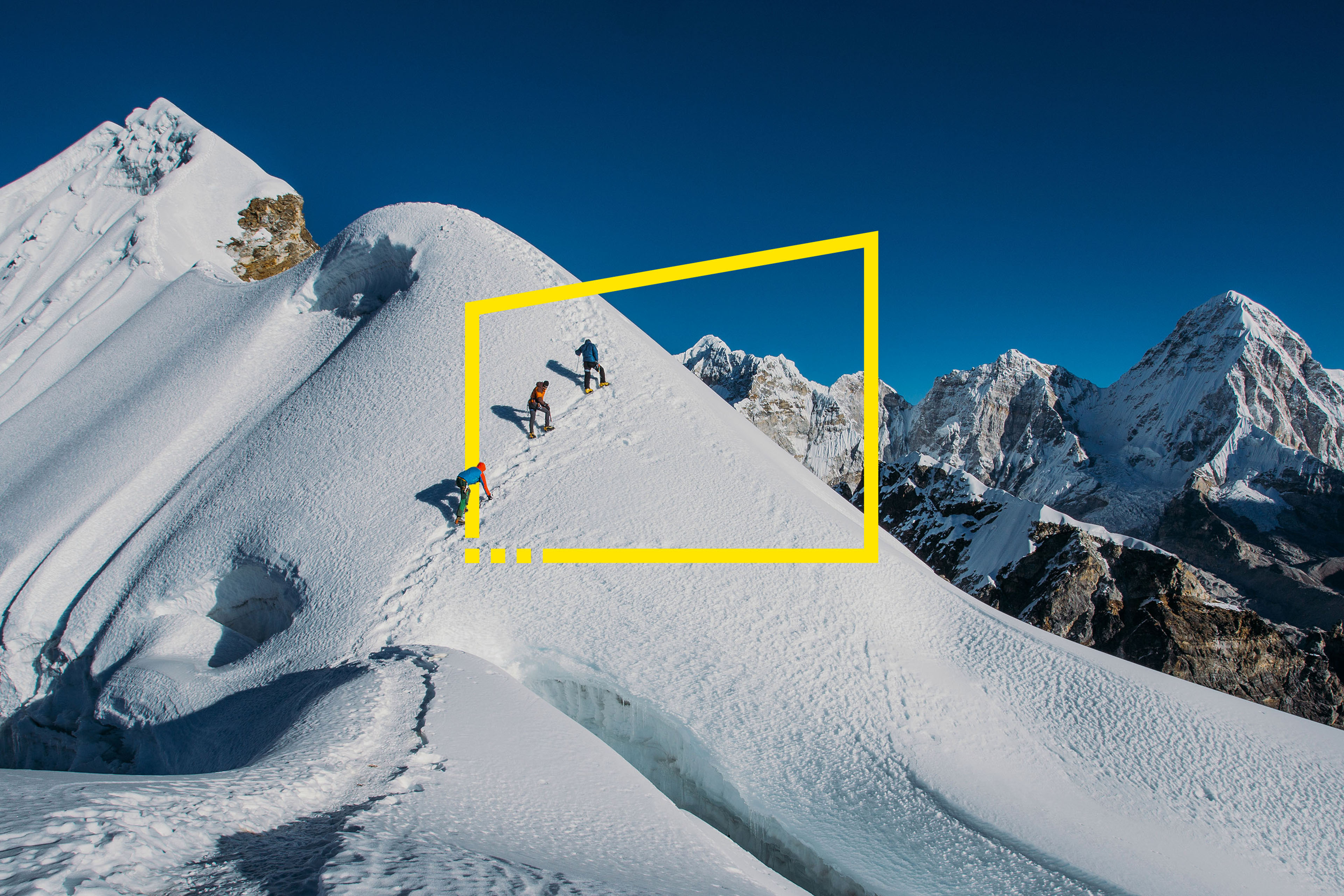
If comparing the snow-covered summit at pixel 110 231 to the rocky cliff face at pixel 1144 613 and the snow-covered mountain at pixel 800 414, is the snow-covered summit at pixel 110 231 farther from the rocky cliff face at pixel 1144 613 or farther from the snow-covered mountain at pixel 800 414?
the snow-covered mountain at pixel 800 414

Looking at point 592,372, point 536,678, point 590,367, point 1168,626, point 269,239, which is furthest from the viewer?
point 269,239

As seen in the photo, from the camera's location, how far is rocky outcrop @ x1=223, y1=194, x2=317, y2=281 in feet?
81.9

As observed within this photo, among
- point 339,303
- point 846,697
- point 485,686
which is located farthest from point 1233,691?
point 339,303

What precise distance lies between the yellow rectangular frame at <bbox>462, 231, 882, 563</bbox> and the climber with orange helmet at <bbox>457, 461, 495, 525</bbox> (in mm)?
110

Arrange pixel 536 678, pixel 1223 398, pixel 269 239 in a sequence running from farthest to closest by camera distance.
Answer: pixel 1223 398 < pixel 269 239 < pixel 536 678

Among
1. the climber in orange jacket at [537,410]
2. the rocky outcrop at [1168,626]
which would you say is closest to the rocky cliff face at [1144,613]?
the rocky outcrop at [1168,626]

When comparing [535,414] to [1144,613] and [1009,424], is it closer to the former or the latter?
[1144,613]

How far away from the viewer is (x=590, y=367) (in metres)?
11.9

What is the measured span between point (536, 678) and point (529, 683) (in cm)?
11

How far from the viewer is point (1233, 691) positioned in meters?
19.0

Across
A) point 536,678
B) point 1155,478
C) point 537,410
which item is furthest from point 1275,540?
point 536,678

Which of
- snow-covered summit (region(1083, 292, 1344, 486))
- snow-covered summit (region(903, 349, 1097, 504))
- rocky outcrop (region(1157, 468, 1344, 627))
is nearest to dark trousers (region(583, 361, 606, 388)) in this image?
rocky outcrop (region(1157, 468, 1344, 627))

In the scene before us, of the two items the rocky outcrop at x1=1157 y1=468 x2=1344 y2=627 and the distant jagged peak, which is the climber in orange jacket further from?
the distant jagged peak

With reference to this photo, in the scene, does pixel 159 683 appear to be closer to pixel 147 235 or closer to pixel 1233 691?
pixel 147 235
